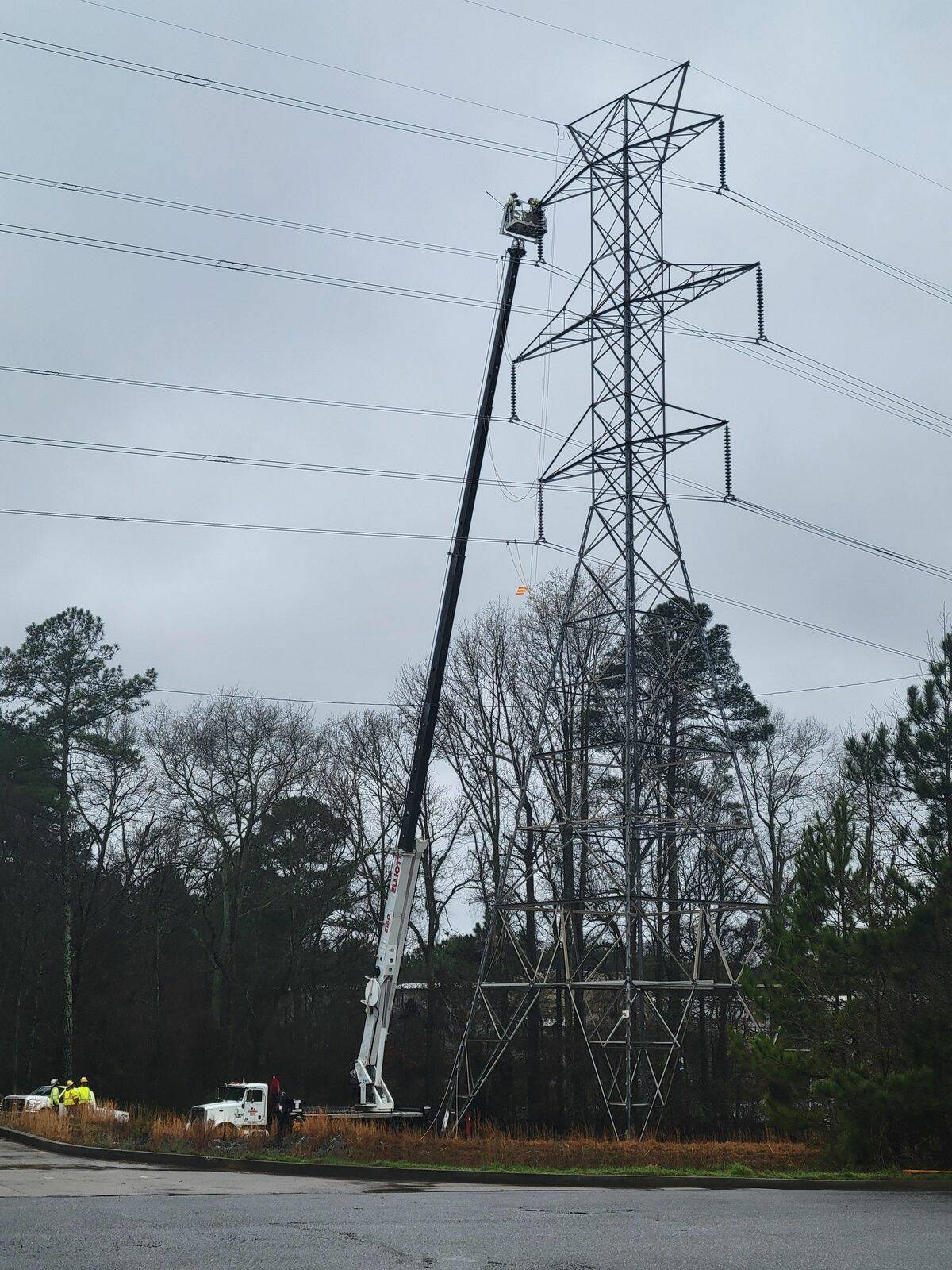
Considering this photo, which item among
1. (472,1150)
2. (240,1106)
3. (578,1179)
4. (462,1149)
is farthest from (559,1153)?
(240,1106)

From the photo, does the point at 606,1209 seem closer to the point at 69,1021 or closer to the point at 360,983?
the point at 69,1021

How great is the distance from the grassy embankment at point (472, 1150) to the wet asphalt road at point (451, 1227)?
9.13 feet

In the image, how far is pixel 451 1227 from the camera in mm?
11461

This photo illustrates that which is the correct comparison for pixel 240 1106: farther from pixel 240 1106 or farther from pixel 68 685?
pixel 68 685

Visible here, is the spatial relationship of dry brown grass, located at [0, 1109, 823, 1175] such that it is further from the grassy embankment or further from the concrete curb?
the concrete curb

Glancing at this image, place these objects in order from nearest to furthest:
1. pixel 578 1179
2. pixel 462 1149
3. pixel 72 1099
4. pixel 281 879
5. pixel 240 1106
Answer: pixel 578 1179 < pixel 462 1149 < pixel 72 1099 < pixel 240 1106 < pixel 281 879

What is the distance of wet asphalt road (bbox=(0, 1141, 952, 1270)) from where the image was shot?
369 inches

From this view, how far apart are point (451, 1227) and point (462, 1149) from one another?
11.1m

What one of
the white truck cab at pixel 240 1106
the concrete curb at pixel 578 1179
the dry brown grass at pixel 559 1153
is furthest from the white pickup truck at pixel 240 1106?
the concrete curb at pixel 578 1179

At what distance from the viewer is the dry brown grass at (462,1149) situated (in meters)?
20.0

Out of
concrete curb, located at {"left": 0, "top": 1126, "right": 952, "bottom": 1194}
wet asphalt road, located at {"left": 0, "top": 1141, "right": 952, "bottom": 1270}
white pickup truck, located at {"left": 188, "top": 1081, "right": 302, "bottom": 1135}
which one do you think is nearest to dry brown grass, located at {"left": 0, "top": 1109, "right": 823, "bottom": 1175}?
concrete curb, located at {"left": 0, "top": 1126, "right": 952, "bottom": 1194}

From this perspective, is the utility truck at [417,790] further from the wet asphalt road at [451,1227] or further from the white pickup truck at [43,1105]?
the wet asphalt road at [451,1227]

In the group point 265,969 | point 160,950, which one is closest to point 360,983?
point 265,969

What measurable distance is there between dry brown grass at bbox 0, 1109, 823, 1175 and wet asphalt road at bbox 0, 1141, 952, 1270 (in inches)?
124
